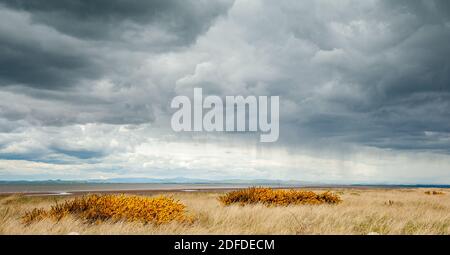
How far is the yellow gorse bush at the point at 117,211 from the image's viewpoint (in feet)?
42.3

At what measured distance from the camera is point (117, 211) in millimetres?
13055

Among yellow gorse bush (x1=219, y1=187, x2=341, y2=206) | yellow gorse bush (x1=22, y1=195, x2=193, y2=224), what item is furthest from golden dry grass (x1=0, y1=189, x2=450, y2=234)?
yellow gorse bush (x1=219, y1=187, x2=341, y2=206)

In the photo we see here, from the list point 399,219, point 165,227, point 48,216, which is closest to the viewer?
point 165,227

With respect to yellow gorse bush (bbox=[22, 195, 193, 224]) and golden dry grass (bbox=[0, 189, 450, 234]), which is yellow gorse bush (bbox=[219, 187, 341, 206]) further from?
yellow gorse bush (bbox=[22, 195, 193, 224])

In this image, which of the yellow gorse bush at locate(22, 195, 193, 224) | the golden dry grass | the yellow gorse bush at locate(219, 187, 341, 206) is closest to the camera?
the golden dry grass

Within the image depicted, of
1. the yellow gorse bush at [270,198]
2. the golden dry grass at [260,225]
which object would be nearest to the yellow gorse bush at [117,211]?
the golden dry grass at [260,225]

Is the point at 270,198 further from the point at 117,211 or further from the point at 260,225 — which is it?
the point at 117,211

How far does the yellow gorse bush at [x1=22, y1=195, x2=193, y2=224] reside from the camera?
12883 millimetres

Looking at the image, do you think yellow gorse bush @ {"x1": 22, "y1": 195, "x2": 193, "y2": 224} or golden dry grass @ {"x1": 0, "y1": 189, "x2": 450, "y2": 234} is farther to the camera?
yellow gorse bush @ {"x1": 22, "y1": 195, "x2": 193, "y2": 224}

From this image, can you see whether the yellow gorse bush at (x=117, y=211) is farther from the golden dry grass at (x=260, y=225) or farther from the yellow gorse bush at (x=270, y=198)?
the yellow gorse bush at (x=270, y=198)
